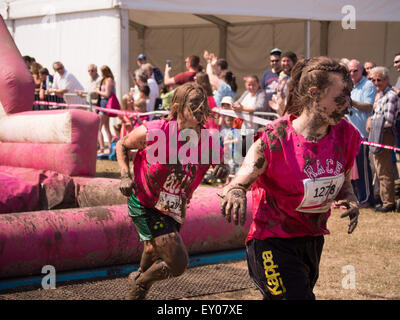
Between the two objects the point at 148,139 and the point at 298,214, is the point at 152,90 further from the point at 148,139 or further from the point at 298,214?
the point at 298,214

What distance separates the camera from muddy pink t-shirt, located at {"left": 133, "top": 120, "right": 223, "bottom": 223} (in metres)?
3.85

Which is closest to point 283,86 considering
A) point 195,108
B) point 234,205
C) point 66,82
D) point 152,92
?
point 152,92

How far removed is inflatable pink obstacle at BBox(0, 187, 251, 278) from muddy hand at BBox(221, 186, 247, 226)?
9.02ft

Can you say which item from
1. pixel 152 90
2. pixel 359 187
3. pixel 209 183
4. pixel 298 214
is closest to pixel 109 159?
pixel 152 90

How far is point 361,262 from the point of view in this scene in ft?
18.1

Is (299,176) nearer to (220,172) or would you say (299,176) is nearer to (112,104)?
(220,172)

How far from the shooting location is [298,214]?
2.83m

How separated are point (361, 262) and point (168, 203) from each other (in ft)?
8.11

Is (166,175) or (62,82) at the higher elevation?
(62,82)

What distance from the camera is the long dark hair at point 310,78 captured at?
279 centimetres

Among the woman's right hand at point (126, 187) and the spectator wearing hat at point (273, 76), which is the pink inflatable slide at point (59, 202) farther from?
the spectator wearing hat at point (273, 76)

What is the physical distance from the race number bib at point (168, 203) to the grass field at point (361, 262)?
3.39 feet

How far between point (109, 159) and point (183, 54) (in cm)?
945

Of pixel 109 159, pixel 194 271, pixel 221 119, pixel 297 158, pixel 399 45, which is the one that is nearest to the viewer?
pixel 297 158
